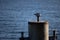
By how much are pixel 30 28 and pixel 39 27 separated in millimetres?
142

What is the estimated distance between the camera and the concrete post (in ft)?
10.2

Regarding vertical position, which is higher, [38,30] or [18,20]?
[18,20]

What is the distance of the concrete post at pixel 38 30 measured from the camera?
309 centimetres

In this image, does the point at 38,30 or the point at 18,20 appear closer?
the point at 38,30

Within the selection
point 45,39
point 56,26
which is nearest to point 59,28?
point 56,26

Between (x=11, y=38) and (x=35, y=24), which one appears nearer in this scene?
(x=35, y=24)

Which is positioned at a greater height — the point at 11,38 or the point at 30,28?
the point at 30,28

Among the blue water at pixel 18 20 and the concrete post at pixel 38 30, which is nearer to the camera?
the concrete post at pixel 38 30

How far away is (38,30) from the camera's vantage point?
3.11 metres

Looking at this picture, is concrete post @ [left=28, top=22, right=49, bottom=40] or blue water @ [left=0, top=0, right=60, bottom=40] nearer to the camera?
concrete post @ [left=28, top=22, right=49, bottom=40]

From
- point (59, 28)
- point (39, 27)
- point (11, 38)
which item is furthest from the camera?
point (59, 28)

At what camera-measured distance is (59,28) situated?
10547 mm

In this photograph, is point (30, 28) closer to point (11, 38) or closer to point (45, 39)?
point (45, 39)

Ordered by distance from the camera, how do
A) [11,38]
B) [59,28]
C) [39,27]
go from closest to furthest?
[39,27], [11,38], [59,28]
